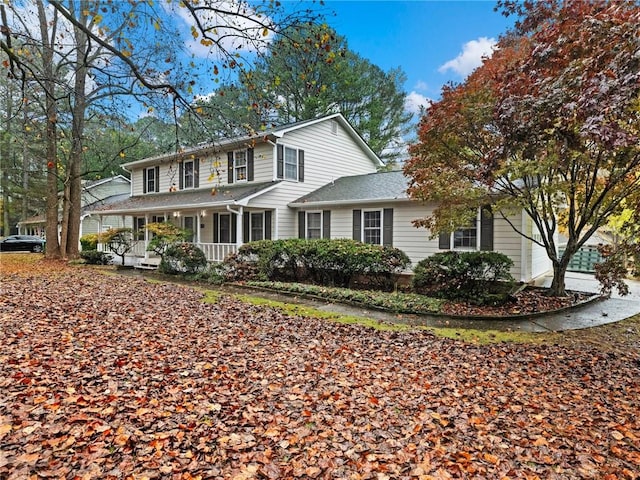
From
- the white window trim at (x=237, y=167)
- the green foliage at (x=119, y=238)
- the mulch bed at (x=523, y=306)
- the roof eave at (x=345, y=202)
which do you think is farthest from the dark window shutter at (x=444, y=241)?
the green foliage at (x=119, y=238)

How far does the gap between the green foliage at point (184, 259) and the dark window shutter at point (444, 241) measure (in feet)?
26.7

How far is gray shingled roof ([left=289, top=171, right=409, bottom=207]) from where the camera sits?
12805 millimetres

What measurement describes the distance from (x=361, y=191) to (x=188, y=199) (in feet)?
25.0

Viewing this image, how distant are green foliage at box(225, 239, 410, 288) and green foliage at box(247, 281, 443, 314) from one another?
3.58 ft

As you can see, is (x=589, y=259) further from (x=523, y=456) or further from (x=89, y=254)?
(x=89, y=254)

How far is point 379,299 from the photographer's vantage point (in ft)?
29.2

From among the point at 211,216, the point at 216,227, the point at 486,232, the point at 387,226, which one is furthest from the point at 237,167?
the point at 486,232

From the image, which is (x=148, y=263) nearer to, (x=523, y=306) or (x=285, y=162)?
(x=285, y=162)

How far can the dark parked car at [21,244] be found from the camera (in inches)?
997

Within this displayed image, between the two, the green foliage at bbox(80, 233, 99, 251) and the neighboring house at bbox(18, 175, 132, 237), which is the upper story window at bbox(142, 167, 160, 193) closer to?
Result: the green foliage at bbox(80, 233, 99, 251)

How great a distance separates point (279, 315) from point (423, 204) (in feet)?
21.4

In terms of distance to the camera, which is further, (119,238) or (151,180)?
(151,180)

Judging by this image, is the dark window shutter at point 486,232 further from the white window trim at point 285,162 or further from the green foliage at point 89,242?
the green foliage at point 89,242

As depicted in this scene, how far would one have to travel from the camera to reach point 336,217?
14.0 m
